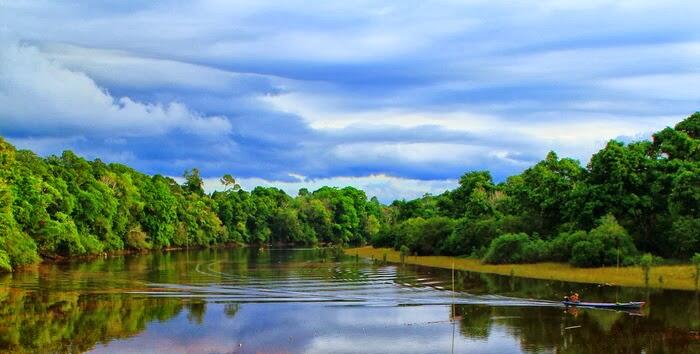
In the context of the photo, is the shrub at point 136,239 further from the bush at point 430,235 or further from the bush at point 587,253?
the bush at point 587,253

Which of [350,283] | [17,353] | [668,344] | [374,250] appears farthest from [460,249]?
[17,353]

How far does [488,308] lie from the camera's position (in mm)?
47625

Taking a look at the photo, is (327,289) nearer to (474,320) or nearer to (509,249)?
(474,320)

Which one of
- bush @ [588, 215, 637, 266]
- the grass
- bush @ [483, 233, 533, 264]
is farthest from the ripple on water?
bush @ [588, 215, 637, 266]

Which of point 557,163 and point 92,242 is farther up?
point 557,163

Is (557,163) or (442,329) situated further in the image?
(557,163)

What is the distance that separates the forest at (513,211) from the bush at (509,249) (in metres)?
0.11

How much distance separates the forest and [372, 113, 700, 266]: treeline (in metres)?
0.11

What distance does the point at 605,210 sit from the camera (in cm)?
7231

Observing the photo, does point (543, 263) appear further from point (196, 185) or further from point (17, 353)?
point (196, 185)

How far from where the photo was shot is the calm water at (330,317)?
35000mm

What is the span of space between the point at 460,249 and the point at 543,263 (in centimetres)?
2026

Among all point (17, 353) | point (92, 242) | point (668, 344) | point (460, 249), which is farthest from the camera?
point (92, 242)

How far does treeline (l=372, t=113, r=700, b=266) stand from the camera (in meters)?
66.1
